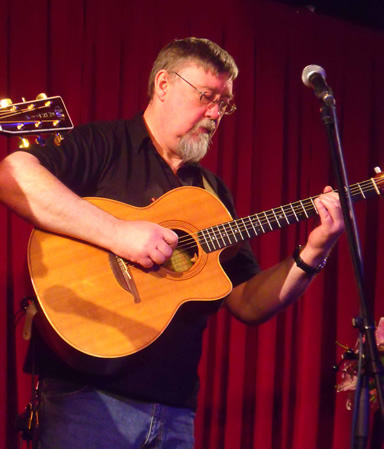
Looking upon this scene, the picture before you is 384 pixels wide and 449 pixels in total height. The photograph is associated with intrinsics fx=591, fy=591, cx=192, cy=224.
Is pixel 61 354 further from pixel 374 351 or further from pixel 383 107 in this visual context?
pixel 383 107

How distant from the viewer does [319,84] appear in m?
1.68

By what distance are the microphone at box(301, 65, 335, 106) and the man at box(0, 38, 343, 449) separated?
1.70 feet

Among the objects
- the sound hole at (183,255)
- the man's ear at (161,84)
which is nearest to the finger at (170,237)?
the sound hole at (183,255)

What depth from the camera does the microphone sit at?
159 cm

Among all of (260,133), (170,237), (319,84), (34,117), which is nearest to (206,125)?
(170,237)

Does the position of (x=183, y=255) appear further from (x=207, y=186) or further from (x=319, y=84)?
(x=319, y=84)

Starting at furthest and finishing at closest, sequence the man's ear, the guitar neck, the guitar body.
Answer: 1. the man's ear
2. the guitar neck
3. the guitar body

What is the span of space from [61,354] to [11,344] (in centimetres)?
145

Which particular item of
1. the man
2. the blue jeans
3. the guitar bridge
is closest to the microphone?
the man

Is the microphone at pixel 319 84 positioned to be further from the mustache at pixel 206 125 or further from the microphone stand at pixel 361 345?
the mustache at pixel 206 125

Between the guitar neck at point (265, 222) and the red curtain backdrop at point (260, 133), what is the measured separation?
1414 millimetres

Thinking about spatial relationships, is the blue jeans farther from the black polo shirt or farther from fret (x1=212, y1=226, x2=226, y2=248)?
fret (x1=212, y1=226, x2=226, y2=248)

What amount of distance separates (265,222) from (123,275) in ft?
1.97

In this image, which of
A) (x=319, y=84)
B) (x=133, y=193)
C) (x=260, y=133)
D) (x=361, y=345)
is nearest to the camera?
(x=361, y=345)
